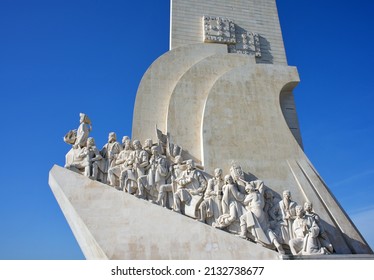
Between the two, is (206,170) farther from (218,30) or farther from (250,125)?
(218,30)

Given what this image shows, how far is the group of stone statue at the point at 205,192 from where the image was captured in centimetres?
673

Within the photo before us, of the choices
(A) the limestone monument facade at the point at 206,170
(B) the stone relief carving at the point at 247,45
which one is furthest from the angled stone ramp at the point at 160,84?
(B) the stone relief carving at the point at 247,45

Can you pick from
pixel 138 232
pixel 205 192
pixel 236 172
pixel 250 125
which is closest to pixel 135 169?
pixel 138 232

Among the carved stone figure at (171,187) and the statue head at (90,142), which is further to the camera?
the statue head at (90,142)

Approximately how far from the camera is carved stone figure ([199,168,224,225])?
22.5ft

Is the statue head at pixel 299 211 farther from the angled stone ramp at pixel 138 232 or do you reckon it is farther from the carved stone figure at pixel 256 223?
the angled stone ramp at pixel 138 232

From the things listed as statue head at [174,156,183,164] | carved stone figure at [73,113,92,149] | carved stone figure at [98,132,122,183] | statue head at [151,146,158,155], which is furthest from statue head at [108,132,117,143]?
statue head at [174,156,183,164]

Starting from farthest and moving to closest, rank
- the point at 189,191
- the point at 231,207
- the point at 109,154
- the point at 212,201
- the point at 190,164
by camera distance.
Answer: the point at 109,154 < the point at 190,164 < the point at 189,191 < the point at 212,201 < the point at 231,207

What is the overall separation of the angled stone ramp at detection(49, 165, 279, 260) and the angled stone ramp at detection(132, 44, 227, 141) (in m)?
2.20

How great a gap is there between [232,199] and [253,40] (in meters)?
5.70

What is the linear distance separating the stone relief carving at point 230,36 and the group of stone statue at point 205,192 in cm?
432

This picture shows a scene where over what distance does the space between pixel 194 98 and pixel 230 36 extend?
9.04 ft

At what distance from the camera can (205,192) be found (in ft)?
23.7

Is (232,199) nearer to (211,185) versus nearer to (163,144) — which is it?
(211,185)
